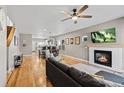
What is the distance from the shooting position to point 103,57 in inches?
245

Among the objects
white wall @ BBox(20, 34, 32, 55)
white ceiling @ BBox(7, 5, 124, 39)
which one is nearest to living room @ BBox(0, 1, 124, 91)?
white ceiling @ BBox(7, 5, 124, 39)

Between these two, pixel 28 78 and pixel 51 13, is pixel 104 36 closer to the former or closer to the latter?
pixel 51 13

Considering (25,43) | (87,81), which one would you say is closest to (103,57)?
(87,81)

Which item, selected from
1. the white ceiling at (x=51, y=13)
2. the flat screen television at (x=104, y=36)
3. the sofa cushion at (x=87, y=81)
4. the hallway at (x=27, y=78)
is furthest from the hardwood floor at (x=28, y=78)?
the flat screen television at (x=104, y=36)

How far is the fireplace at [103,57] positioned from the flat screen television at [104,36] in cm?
63

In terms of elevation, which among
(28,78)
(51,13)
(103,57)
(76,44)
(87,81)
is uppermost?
(51,13)

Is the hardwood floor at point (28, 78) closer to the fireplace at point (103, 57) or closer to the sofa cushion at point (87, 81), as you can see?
the sofa cushion at point (87, 81)

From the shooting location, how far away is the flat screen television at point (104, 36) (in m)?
5.94

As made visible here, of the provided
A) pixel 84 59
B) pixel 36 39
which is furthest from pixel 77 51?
pixel 36 39

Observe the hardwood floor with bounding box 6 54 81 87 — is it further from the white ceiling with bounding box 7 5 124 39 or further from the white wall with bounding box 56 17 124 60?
the white wall with bounding box 56 17 124 60

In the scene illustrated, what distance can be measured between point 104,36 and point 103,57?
1122mm
